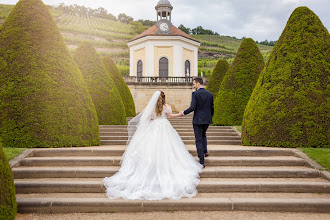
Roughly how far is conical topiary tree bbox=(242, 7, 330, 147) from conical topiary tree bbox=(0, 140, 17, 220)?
6799 millimetres

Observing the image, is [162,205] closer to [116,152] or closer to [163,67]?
[116,152]

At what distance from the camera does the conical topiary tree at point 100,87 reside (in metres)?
11.6

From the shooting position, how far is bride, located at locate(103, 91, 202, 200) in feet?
15.2

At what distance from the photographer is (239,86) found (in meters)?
11.7

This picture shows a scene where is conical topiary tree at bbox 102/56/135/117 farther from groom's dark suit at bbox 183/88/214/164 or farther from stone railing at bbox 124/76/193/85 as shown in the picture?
groom's dark suit at bbox 183/88/214/164

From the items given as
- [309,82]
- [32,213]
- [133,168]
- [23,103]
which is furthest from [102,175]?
[309,82]

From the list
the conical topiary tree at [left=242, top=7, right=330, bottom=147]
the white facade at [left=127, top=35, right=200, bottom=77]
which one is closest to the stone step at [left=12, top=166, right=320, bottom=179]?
the conical topiary tree at [left=242, top=7, right=330, bottom=147]

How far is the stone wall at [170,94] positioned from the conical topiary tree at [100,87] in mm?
12729

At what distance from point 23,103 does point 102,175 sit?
3714mm

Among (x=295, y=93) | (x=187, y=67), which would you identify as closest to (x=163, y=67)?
(x=187, y=67)

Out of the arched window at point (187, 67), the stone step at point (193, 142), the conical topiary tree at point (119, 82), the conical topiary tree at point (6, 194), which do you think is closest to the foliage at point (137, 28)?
the arched window at point (187, 67)

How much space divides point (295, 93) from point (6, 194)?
7.90m

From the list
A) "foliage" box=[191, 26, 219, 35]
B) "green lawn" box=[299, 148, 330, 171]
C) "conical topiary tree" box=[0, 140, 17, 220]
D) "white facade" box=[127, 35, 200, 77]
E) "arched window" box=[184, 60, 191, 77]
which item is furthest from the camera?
"foliage" box=[191, 26, 219, 35]

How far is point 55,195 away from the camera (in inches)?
193
